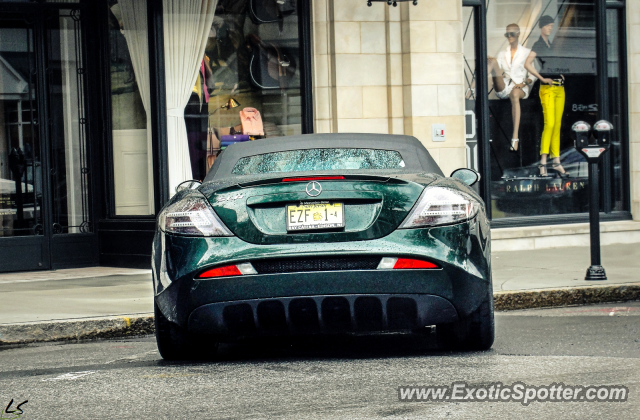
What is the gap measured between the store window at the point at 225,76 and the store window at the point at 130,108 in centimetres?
31

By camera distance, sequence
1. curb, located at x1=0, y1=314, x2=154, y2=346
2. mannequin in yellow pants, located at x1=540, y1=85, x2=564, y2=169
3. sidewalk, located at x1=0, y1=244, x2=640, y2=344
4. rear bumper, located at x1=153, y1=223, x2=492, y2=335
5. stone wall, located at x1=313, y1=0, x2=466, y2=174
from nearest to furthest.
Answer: rear bumper, located at x1=153, y1=223, x2=492, y2=335 → curb, located at x1=0, y1=314, x2=154, y2=346 → sidewalk, located at x1=0, y1=244, x2=640, y2=344 → stone wall, located at x1=313, y1=0, x2=466, y2=174 → mannequin in yellow pants, located at x1=540, y1=85, x2=564, y2=169

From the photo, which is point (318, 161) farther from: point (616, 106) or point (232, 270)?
point (616, 106)

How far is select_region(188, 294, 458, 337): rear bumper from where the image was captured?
4.94 meters

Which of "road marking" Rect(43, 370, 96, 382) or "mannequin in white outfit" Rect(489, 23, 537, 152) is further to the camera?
"mannequin in white outfit" Rect(489, 23, 537, 152)

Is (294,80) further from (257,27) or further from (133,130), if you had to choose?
(133,130)

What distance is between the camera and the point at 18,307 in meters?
7.96

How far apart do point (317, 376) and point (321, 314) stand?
38 cm

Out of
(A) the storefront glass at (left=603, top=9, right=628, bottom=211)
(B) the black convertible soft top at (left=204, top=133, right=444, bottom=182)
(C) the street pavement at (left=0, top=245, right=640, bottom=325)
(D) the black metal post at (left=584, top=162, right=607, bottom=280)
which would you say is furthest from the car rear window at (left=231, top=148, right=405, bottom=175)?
(A) the storefront glass at (left=603, top=9, right=628, bottom=211)

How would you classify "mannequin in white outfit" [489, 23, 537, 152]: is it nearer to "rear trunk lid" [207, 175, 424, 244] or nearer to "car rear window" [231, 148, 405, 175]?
"car rear window" [231, 148, 405, 175]

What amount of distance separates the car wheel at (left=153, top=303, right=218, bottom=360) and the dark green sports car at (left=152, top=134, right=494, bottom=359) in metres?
0.18

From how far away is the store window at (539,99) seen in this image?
41.8 ft

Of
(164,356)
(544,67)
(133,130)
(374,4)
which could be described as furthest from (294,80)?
(164,356)

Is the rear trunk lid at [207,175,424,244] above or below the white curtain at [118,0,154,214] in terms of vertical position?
below

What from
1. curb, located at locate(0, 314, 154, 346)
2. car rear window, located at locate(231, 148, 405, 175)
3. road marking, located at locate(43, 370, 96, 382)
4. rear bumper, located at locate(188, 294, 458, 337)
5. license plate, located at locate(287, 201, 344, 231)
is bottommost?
curb, located at locate(0, 314, 154, 346)
